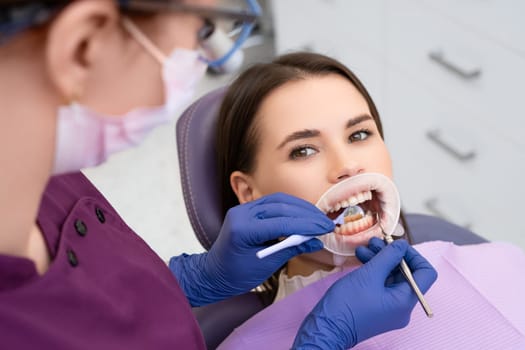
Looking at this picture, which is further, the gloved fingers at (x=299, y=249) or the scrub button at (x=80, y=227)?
the gloved fingers at (x=299, y=249)

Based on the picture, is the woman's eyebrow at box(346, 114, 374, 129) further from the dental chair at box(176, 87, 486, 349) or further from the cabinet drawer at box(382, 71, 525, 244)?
the cabinet drawer at box(382, 71, 525, 244)

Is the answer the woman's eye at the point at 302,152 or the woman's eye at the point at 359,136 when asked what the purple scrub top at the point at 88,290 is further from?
the woman's eye at the point at 359,136

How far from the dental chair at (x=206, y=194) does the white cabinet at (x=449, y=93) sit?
0.83 metres

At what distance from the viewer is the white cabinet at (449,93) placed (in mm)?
1867

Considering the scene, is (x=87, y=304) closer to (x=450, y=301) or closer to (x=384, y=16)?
(x=450, y=301)

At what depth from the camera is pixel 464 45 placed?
1.94 meters

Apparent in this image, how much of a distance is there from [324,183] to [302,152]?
8 centimetres

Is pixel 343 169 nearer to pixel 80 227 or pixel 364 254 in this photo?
pixel 364 254

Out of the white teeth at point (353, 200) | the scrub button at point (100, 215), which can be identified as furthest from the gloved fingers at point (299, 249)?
the scrub button at point (100, 215)

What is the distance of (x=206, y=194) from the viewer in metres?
1.47

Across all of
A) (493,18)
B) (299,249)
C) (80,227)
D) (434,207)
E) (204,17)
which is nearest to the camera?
(204,17)

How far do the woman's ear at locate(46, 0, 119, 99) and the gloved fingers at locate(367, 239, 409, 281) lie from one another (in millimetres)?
640

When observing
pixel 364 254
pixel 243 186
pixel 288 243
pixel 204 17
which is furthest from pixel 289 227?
pixel 204 17

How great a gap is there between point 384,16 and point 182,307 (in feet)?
4.93
